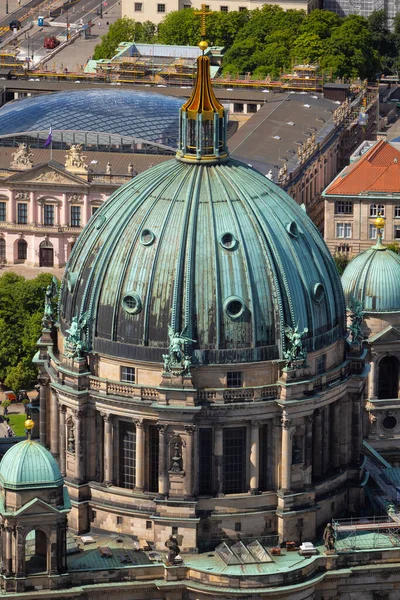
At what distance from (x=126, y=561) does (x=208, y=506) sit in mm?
6581

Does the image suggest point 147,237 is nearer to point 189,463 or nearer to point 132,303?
point 132,303

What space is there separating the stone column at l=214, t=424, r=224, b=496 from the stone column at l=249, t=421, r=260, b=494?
2032 mm

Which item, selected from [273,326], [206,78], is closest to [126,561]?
[273,326]

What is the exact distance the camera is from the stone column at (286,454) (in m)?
198

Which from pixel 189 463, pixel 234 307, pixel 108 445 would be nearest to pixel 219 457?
pixel 189 463

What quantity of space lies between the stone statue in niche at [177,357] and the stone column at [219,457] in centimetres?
495

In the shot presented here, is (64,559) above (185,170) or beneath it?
beneath

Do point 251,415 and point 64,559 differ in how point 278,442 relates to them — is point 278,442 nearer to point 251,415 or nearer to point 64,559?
point 251,415

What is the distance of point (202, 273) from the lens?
19525 cm

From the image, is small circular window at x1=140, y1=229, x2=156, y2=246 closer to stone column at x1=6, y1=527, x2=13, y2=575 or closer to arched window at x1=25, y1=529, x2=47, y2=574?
arched window at x1=25, y1=529, x2=47, y2=574

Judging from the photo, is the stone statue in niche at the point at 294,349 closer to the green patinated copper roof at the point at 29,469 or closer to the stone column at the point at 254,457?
the stone column at the point at 254,457

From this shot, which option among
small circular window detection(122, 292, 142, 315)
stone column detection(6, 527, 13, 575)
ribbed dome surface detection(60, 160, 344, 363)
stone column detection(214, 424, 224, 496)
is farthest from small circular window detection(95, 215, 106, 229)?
stone column detection(6, 527, 13, 575)

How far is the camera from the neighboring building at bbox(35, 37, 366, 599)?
19525 centimetres

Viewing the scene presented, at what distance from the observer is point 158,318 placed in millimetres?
195625
